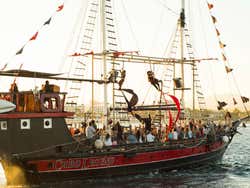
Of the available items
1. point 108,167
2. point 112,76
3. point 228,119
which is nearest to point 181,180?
point 108,167

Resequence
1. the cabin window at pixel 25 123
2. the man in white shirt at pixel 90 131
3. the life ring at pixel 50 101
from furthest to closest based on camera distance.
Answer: the man in white shirt at pixel 90 131 → the life ring at pixel 50 101 → the cabin window at pixel 25 123

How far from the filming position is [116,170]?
27.4 meters

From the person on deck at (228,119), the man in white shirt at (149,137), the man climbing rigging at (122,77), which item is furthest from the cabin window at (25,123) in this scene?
the person on deck at (228,119)

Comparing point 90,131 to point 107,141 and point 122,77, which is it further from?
point 122,77

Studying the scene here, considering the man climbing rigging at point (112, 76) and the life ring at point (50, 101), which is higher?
the man climbing rigging at point (112, 76)

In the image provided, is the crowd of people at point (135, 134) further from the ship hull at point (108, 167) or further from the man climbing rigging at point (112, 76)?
the man climbing rigging at point (112, 76)

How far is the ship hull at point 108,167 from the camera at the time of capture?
24906 millimetres

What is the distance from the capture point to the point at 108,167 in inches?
1064

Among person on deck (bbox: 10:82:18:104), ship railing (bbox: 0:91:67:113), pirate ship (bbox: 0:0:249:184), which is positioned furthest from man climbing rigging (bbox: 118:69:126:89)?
person on deck (bbox: 10:82:18:104)

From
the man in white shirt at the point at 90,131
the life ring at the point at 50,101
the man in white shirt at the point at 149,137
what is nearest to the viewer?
the life ring at the point at 50,101

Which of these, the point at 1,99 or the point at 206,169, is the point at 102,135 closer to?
the point at 1,99

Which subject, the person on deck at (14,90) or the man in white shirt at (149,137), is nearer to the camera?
the person on deck at (14,90)

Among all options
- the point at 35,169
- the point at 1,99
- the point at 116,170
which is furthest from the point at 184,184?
the point at 1,99

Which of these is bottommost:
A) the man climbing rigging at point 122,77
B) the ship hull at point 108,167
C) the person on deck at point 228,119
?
the ship hull at point 108,167
